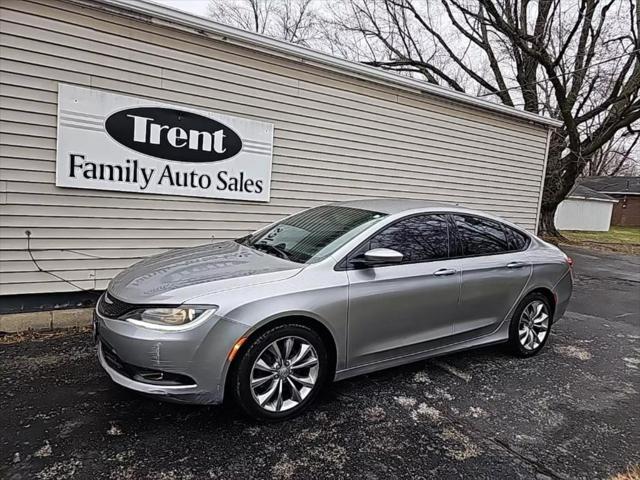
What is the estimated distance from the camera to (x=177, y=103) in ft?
15.6

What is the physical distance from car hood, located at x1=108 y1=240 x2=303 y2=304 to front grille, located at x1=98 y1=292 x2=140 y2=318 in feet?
0.11

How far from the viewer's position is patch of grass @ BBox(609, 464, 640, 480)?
7.83 feet

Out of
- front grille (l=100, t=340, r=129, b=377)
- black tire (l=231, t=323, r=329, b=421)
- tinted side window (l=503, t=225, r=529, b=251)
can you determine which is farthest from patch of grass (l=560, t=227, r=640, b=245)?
front grille (l=100, t=340, r=129, b=377)

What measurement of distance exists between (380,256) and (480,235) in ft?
4.37

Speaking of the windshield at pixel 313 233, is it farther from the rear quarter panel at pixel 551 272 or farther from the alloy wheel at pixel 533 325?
the alloy wheel at pixel 533 325

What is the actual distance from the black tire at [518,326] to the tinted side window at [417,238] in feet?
3.51

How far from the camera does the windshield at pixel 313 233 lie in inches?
124

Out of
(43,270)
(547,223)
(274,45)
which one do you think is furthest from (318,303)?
(547,223)

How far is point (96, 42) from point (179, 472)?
4.03 metres

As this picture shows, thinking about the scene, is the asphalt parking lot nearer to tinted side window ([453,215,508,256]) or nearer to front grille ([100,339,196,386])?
front grille ([100,339,196,386])

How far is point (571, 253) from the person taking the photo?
14039 millimetres

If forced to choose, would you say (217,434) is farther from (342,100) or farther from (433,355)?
(342,100)

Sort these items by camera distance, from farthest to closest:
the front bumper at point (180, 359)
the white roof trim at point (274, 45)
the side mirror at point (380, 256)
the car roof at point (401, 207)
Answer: the white roof trim at point (274, 45), the car roof at point (401, 207), the side mirror at point (380, 256), the front bumper at point (180, 359)

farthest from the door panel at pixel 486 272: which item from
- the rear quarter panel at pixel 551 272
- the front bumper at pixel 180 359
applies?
the front bumper at pixel 180 359
